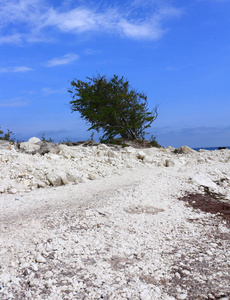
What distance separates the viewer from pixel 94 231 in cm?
374

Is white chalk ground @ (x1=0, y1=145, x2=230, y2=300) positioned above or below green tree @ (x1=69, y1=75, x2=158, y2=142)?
below

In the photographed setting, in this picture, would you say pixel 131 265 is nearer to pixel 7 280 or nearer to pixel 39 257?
pixel 39 257

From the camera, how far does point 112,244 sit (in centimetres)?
343

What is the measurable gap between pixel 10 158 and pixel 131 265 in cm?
603

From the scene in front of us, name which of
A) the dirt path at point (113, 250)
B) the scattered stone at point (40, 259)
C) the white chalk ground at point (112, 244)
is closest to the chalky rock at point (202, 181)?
the white chalk ground at point (112, 244)

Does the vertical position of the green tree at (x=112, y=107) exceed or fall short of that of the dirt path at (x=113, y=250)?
it exceeds it

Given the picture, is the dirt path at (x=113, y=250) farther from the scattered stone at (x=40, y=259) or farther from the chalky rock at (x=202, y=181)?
the chalky rock at (x=202, y=181)

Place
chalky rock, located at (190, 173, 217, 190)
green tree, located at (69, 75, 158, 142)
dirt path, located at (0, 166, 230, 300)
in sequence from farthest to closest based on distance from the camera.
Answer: green tree, located at (69, 75, 158, 142) < chalky rock, located at (190, 173, 217, 190) < dirt path, located at (0, 166, 230, 300)

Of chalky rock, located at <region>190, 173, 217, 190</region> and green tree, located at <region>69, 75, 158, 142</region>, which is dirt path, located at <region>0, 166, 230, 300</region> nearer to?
chalky rock, located at <region>190, 173, 217, 190</region>

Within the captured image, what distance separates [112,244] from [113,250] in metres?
0.13

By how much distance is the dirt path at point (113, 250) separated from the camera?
104 inches

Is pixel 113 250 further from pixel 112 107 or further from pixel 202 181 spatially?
pixel 112 107

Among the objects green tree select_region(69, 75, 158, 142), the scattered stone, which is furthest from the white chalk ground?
green tree select_region(69, 75, 158, 142)

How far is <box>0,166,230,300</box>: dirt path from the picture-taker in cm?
264
